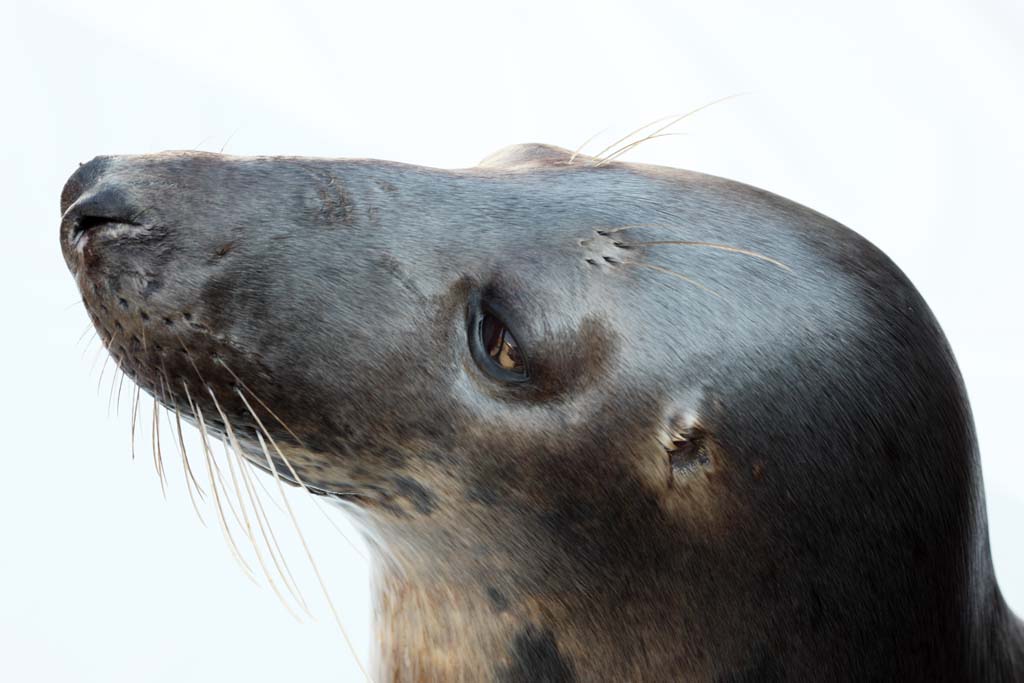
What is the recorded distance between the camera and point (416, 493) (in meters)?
1.70

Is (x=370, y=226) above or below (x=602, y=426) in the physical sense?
above

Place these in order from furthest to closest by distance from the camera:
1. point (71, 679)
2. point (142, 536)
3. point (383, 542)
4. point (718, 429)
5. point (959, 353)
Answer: point (959, 353) → point (142, 536) → point (71, 679) → point (383, 542) → point (718, 429)

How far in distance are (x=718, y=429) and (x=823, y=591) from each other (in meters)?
0.25

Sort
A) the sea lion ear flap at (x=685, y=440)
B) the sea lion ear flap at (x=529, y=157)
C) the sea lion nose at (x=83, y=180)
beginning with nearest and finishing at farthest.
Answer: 1. the sea lion ear flap at (x=685, y=440)
2. the sea lion nose at (x=83, y=180)
3. the sea lion ear flap at (x=529, y=157)

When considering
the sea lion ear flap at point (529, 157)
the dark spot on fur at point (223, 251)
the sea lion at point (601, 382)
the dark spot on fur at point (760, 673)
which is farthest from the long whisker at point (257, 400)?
the dark spot on fur at point (760, 673)

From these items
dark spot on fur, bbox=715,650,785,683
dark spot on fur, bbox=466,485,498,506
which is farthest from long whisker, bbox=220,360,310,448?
dark spot on fur, bbox=715,650,785,683

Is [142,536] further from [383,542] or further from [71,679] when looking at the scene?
[383,542]

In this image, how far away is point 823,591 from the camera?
1.60 meters

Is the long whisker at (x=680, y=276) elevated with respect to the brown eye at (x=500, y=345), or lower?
elevated

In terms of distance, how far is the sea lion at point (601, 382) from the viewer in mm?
1568

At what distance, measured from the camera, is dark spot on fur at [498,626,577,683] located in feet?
5.73

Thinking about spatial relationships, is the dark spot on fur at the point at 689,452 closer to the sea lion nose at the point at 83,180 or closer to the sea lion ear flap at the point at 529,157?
the sea lion ear flap at the point at 529,157

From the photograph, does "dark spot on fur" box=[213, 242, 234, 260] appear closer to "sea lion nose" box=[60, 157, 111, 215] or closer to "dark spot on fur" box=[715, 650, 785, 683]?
"sea lion nose" box=[60, 157, 111, 215]

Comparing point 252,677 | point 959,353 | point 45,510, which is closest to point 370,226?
point 252,677
